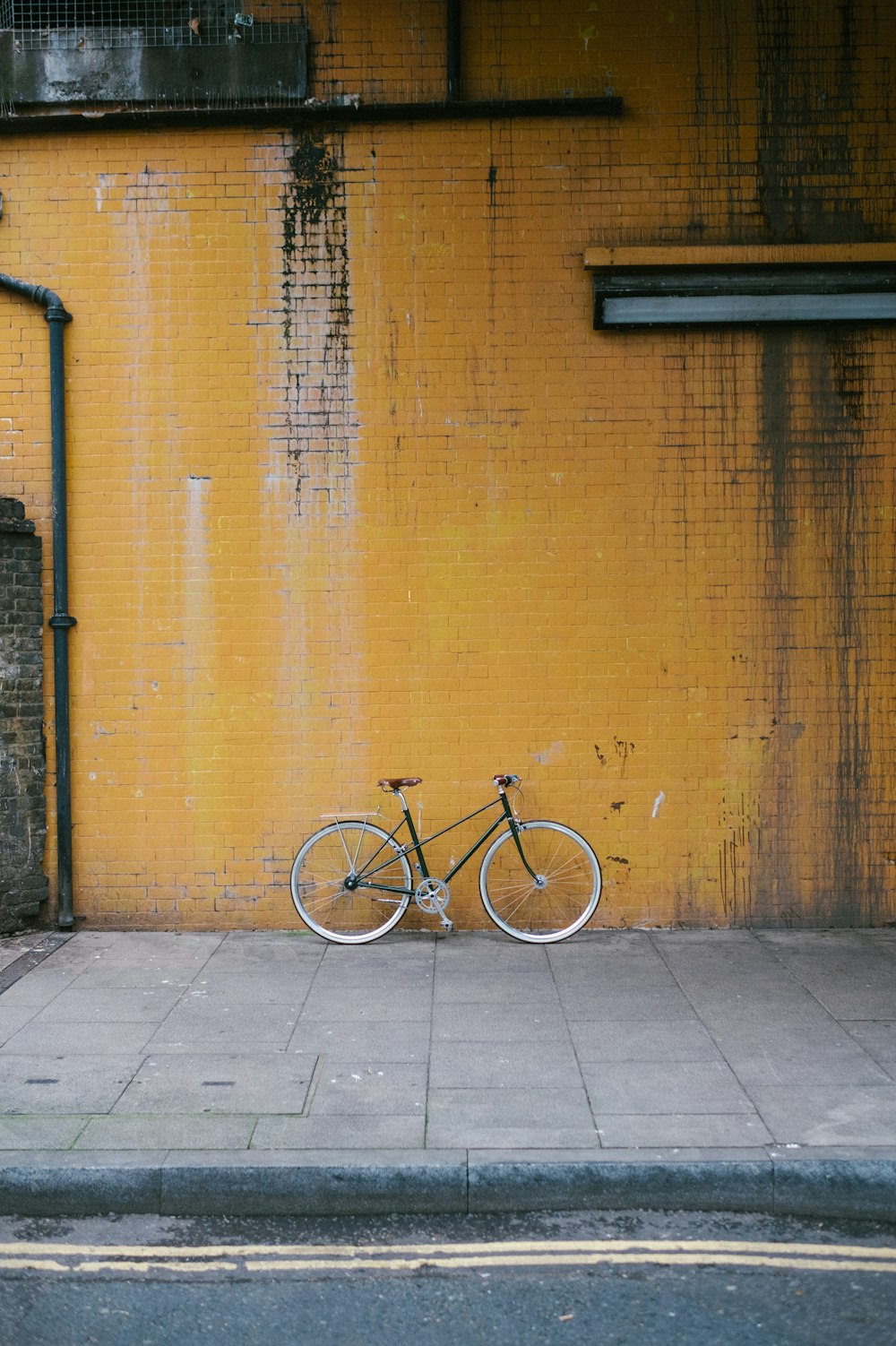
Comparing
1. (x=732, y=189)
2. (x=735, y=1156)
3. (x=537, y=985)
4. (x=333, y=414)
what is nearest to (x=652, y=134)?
(x=732, y=189)

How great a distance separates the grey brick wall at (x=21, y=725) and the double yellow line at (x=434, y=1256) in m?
3.60

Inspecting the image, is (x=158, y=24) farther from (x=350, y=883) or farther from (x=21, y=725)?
(x=350, y=883)

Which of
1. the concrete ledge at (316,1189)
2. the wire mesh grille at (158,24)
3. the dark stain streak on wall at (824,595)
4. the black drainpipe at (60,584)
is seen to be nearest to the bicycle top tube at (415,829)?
the dark stain streak on wall at (824,595)

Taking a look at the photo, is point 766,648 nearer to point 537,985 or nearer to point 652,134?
point 537,985

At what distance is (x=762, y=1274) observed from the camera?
3881mm

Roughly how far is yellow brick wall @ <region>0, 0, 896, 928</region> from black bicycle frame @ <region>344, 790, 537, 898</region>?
19 centimetres

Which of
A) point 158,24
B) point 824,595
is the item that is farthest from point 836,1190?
point 158,24

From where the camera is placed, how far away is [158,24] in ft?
24.8

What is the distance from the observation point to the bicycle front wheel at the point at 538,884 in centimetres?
730

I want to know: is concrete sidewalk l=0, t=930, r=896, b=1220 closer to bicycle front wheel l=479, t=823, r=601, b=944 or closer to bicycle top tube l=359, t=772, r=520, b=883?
bicycle front wheel l=479, t=823, r=601, b=944

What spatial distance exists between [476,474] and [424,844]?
249 centimetres

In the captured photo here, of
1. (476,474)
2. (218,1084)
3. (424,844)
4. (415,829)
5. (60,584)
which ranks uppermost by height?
(476,474)

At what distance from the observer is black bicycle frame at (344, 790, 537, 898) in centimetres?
727

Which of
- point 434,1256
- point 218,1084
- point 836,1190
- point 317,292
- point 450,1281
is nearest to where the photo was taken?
point 450,1281
